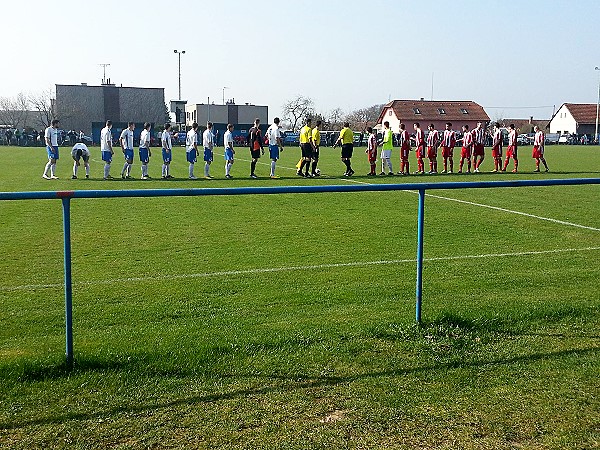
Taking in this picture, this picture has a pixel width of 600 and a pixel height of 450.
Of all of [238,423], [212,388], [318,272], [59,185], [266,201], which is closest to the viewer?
[238,423]

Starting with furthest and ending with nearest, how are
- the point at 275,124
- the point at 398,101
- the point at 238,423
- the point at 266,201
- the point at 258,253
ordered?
the point at 398,101
the point at 275,124
the point at 266,201
the point at 258,253
the point at 238,423

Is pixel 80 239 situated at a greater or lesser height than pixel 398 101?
lesser

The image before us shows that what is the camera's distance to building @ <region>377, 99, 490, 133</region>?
96875 mm

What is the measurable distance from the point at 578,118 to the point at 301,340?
10607 centimetres

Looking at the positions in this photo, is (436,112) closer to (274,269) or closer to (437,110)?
(437,110)

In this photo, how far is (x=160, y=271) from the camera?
8.30 metres

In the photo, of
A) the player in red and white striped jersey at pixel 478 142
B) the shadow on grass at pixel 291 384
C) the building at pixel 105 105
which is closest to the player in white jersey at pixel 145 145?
the player in red and white striped jersey at pixel 478 142

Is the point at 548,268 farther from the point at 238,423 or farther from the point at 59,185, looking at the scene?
the point at 59,185

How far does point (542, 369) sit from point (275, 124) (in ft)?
61.3

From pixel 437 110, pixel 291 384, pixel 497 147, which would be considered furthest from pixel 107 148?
pixel 437 110

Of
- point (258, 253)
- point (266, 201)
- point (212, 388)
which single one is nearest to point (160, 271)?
point (258, 253)

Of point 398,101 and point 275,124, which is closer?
point 275,124

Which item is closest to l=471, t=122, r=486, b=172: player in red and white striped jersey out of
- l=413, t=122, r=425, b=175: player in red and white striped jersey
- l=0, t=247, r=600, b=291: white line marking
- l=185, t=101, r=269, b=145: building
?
l=413, t=122, r=425, b=175: player in red and white striped jersey

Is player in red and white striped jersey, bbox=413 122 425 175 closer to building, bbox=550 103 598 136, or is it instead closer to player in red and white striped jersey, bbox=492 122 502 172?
player in red and white striped jersey, bbox=492 122 502 172
